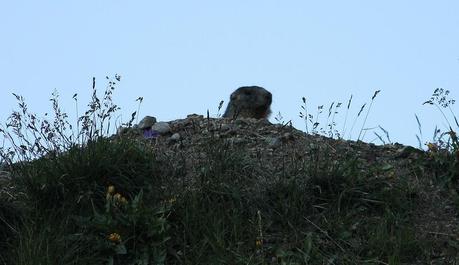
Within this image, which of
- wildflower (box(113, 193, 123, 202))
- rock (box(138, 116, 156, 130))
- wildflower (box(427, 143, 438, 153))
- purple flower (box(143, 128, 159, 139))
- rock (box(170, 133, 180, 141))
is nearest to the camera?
wildflower (box(113, 193, 123, 202))

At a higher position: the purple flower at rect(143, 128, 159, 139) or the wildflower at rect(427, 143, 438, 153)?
the purple flower at rect(143, 128, 159, 139)

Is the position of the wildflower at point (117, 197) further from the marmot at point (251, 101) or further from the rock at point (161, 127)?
the marmot at point (251, 101)

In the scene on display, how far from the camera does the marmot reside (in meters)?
12.0

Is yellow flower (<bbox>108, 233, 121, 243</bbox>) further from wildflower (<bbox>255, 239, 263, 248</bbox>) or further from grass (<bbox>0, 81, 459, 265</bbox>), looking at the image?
wildflower (<bbox>255, 239, 263, 248</bbox>)

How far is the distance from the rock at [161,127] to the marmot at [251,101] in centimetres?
406

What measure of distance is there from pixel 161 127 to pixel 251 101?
174 inches

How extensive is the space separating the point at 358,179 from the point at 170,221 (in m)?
1.39

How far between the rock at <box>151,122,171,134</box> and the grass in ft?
2.84

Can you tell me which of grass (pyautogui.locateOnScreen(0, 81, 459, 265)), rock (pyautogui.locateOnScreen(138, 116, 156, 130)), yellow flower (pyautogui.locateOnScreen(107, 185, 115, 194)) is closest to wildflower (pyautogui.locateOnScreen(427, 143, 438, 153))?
grass (pyautogui.locateOnScreen(0, 81, 459, 265))

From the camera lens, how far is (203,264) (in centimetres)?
561

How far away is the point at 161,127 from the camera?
7785 mm

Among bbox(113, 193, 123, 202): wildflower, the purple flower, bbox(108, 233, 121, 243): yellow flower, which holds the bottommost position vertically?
bbox(108, 233, 121, 243): yellow flower

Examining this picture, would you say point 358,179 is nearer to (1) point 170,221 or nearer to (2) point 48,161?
(1) point 170,221

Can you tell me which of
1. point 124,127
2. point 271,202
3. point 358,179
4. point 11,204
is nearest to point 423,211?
point 358,179
